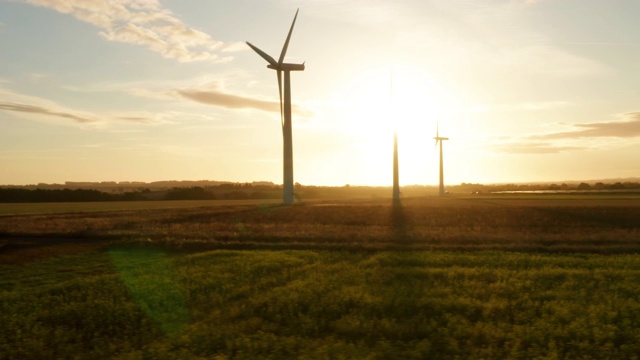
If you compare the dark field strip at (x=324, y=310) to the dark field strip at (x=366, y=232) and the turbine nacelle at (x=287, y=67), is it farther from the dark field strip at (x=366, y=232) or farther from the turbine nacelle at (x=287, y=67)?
the turbine nacelle at (x=287, y=67)

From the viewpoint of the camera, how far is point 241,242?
39.4 metres

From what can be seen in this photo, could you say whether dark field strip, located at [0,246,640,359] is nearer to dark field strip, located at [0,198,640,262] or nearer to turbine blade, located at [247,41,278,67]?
dark field strip, located at [0,198,640,262]

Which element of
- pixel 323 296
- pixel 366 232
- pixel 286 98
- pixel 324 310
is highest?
pixel 286 98

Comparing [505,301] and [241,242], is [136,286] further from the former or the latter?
[241,242]

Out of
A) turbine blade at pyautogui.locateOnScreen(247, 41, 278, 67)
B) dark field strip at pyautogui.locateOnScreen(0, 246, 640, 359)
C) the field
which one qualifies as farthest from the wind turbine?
dark field strip at pyautogui.locateOnScreen(0, 246, 640, 359)

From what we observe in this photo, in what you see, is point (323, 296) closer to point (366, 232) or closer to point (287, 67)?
point (366, 232)

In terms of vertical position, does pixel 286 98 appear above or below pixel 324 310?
above

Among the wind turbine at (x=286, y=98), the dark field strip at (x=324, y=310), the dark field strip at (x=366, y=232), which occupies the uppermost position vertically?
the wind turbine at (x=286, y=98)

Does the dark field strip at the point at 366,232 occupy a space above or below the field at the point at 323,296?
above

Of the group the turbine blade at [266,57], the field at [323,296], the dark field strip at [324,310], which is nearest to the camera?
the dark field strip at [324,310]

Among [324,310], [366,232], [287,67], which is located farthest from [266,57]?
[324,310]

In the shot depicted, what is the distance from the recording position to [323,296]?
20188 mm

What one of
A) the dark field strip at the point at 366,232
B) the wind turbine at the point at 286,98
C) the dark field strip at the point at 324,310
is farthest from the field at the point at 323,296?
the wind turbine at the point at 286,98

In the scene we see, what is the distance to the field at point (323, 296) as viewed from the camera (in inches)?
576
